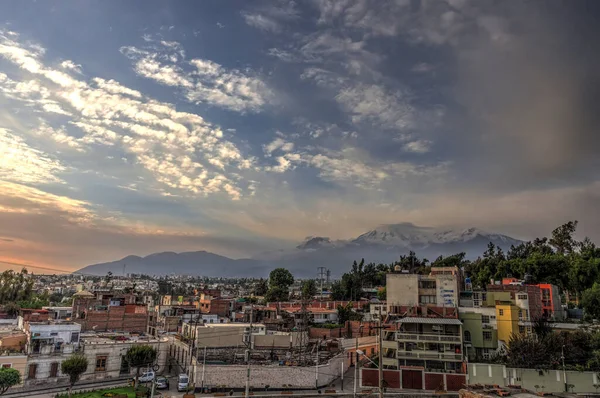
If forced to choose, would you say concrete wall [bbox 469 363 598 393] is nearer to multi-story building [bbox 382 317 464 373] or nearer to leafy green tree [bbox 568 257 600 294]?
multi-story building [bbox 382 317 464 373]

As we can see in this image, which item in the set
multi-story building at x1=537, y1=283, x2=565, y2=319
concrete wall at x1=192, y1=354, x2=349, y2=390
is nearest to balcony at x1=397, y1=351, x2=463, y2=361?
concrete wall at x1=192, y1=354, x2=349, y2=390

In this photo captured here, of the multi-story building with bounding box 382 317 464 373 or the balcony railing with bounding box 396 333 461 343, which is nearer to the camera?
the multi-story building with bounding box 382 317 464 373

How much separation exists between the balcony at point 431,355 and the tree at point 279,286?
4679 centimetres

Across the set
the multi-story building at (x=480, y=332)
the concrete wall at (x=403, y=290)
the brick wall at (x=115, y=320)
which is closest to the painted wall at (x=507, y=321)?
the multi-story building at (x=480, y=332)

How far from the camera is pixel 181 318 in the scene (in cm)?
6025

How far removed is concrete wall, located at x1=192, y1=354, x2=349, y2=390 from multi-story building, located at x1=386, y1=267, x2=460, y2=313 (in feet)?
56.8

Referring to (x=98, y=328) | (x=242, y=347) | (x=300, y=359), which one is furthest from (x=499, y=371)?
(x=98, y=328)

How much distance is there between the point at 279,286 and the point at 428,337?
51.6 metres

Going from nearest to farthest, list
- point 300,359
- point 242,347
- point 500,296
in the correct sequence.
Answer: point 300,359, point 242,347, point 500,296

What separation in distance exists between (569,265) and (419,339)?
3352cm

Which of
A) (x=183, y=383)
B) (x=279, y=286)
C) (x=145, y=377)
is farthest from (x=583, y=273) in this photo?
(x=145, y=377)

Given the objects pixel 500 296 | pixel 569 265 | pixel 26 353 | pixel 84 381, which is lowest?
pixel 84 381

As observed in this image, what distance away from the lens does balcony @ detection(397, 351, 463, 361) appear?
40.7 meters

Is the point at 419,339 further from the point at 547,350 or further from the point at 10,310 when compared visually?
the point at 10,310
